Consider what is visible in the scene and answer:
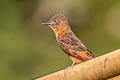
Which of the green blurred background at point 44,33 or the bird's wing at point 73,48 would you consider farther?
the green blurred background at point 44,33

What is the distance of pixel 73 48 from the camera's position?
6.39m

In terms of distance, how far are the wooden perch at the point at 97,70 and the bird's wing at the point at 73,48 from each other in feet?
5.99

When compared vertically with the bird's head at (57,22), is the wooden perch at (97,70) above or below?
above

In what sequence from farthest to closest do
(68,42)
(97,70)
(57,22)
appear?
(57,22) < (68,42) < (97,70)

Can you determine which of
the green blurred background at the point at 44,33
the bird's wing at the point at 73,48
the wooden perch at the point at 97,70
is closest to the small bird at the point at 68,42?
the bird's wing at the point at 73,48

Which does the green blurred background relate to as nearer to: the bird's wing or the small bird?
the small bird

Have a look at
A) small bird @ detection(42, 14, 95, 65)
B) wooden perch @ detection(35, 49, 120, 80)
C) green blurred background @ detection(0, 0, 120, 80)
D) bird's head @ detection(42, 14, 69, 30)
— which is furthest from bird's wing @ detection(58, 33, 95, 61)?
green blurred background @ detection(0, 0, 120, 80)

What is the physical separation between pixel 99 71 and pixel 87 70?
0.43ft

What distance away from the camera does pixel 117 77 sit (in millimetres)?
3584

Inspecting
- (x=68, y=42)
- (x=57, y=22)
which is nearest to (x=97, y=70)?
(x=68, y=42)

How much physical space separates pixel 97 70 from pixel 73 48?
273cm

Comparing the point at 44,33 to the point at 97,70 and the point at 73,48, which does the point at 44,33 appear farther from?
the point at 97,70

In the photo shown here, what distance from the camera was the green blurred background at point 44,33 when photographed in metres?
11.9

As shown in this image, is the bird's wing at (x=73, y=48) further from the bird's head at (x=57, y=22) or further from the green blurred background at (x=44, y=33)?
the green blurred background at (x=44, y=33)
